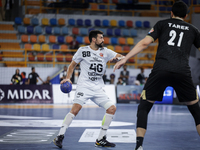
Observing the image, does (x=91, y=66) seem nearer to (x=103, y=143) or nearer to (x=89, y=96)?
(x=89, y=96)

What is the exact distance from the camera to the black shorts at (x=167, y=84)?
4062 millimetres

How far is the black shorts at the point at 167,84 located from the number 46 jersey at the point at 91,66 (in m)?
1.73

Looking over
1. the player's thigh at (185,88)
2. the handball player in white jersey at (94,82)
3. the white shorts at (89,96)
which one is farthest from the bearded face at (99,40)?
the player's thigh at (185,88)

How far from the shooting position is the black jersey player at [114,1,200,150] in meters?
4.05

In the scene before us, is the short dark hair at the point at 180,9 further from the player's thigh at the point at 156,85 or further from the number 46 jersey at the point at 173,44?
the player's thigh at the point at 156,85

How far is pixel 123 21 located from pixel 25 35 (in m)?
8.61

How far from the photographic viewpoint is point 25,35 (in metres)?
23.8

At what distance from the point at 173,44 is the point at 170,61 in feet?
0.82

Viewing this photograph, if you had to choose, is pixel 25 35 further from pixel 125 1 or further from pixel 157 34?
pixel 157 34

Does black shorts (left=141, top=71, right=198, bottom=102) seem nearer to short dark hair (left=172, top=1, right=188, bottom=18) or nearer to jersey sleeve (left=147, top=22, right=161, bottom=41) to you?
jersey sleeve (left=147, top=22, right=161, bottom=41)

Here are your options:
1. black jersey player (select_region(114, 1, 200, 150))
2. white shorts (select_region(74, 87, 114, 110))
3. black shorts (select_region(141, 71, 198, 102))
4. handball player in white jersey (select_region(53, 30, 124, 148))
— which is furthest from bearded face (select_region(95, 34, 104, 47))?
black shorts (select_region(141, 71, 198, 102))

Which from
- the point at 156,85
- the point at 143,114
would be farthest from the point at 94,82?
the point at 156,85

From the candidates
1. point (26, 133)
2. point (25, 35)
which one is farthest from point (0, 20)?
point (26, 133)

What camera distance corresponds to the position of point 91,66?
580 cm
